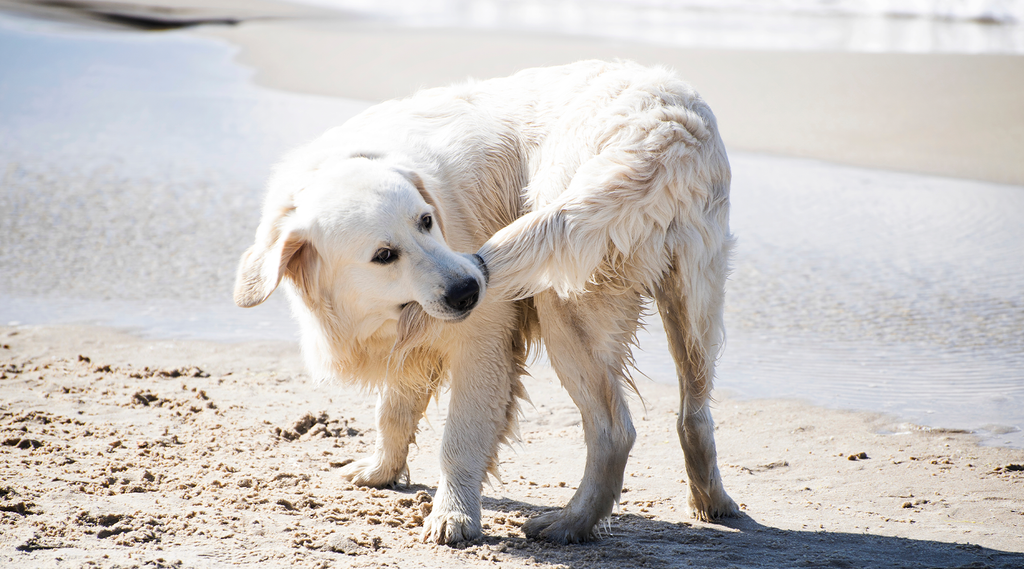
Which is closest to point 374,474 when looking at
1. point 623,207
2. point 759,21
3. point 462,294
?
point 462,294

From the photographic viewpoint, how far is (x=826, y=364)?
5645 millimetres

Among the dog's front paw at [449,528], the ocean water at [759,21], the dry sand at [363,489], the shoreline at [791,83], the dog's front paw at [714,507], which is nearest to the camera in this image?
the dry sand at [363,489]

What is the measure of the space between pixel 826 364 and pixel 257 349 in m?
3.83

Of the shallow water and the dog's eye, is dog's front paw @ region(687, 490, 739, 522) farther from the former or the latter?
the dog's eye

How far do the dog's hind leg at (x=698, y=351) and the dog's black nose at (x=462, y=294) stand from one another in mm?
856

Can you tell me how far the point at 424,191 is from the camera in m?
3.61

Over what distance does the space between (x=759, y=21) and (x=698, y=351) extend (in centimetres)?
2047

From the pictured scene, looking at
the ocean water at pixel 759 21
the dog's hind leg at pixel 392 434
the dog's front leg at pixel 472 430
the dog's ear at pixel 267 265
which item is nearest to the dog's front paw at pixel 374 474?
the dog's hind leg at pixel 392 434

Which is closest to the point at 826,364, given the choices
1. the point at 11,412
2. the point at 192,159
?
the point at 11,412

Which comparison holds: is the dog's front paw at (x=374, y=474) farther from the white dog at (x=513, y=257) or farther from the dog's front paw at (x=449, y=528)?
the dog's front paw at (x=449, y=528)

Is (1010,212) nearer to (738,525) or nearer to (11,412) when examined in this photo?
(738,525)

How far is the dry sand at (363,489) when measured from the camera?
341 centimetres

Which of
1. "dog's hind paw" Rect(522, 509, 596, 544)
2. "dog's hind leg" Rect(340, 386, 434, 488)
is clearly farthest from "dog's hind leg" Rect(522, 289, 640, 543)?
"dog's hind leg" Rect(340, 386, 434, 488)

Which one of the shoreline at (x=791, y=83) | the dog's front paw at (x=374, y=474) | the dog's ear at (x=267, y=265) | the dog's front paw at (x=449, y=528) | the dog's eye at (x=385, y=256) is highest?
the shoreline at (x=791, y=83)
